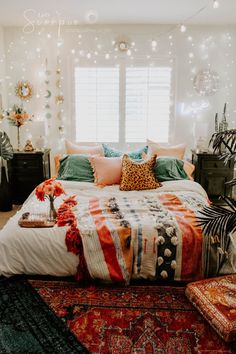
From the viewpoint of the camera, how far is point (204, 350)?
1967mm

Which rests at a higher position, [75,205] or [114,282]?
[75,205]

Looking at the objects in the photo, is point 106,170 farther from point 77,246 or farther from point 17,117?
point 17,117

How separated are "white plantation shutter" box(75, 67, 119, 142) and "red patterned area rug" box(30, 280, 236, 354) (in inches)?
107

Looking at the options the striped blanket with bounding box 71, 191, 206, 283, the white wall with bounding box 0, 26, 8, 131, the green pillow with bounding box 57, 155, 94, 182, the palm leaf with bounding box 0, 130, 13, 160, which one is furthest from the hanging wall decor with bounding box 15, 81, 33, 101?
the striped blanket with bounding box 71, 191, 206, 283

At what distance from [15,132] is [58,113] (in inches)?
28.2

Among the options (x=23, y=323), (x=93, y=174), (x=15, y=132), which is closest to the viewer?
(x=23, y=323)

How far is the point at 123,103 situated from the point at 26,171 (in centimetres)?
169

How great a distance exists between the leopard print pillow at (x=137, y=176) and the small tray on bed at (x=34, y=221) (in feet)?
3.76

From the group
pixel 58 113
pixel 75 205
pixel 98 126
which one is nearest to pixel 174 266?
pixel 75 205

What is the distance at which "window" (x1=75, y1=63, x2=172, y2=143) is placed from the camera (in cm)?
476

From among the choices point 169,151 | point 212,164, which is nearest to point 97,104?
point 169,151

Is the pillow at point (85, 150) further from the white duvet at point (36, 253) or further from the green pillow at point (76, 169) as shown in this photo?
the white duvet at point (36, 253)

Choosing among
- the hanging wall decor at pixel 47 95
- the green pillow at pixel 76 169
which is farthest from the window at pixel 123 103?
the green pillow at pixel 76 169

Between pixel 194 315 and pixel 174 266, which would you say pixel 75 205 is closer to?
pixel 174 266
